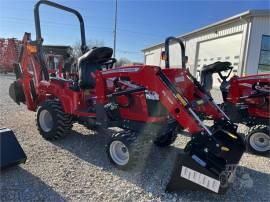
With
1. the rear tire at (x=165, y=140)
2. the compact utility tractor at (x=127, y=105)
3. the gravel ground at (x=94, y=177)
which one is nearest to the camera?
the gravel ground at (x=94, y=177)

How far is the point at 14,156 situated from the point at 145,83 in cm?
200

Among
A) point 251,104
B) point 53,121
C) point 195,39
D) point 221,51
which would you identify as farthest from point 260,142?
point 195,39

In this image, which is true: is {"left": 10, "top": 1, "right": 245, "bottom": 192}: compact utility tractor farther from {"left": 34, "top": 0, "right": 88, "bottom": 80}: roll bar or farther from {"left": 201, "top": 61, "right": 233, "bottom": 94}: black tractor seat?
{"left": 201, "top": 61, "right": 233, "bottom": 94}: black tractor seat

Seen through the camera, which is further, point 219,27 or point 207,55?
point 207,55

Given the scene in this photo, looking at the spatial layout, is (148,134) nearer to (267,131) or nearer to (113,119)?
(113,119)

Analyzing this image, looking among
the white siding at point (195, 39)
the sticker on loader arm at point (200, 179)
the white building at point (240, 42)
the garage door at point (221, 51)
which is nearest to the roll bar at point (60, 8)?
the sticker on loader arm at point (200, 179)

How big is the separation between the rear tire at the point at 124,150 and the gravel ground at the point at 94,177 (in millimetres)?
127

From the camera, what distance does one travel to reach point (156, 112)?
3.99 metres

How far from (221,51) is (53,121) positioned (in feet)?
50.3

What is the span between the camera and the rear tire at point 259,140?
493 cm

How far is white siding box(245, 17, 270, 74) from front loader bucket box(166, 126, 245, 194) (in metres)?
12.9

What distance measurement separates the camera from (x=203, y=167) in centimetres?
293

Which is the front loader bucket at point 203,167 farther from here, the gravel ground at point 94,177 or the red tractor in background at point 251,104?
the red tractor in background at point 251,104

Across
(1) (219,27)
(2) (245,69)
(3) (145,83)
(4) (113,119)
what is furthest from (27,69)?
(1) (219,27)
